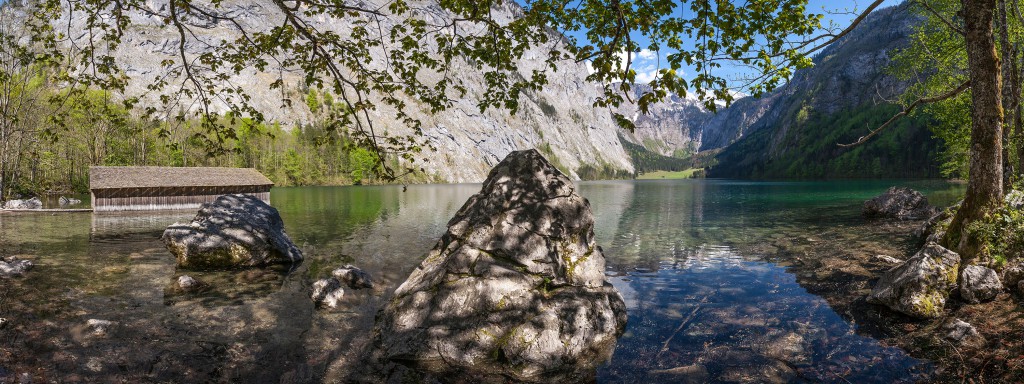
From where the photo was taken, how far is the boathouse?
44.2m

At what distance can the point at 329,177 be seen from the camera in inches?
5901

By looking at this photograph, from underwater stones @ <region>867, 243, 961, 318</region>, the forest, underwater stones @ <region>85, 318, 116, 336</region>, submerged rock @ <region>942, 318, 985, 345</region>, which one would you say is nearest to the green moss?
underwater stones @ <region>867, 243, 961, 318</region>

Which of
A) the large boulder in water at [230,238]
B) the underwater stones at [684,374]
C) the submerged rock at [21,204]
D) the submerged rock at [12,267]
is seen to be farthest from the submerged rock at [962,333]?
the submerged rock at [21,204]

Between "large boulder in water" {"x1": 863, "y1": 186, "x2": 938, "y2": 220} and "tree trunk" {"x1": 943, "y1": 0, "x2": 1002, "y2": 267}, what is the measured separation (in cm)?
2521

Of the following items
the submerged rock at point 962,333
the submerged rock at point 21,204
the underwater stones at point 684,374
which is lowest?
the underwater stones at point 684,374

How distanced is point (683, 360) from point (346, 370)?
7.00 m

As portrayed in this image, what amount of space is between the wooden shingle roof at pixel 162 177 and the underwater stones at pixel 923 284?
5940cm

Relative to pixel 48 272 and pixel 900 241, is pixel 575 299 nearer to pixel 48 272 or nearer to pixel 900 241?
pixel 48 272

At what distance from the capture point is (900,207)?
32500 millimetres

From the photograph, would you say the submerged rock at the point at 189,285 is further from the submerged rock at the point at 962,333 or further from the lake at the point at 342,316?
the submerged rock at the point at 962,333

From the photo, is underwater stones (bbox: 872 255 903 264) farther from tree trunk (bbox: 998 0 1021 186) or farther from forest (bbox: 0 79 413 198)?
forest (bbox: 0 79 413 198)

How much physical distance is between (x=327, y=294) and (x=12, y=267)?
480 inches

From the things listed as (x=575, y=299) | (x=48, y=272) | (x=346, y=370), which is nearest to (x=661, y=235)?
(x=575, y=299)

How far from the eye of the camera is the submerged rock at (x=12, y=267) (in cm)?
1470
